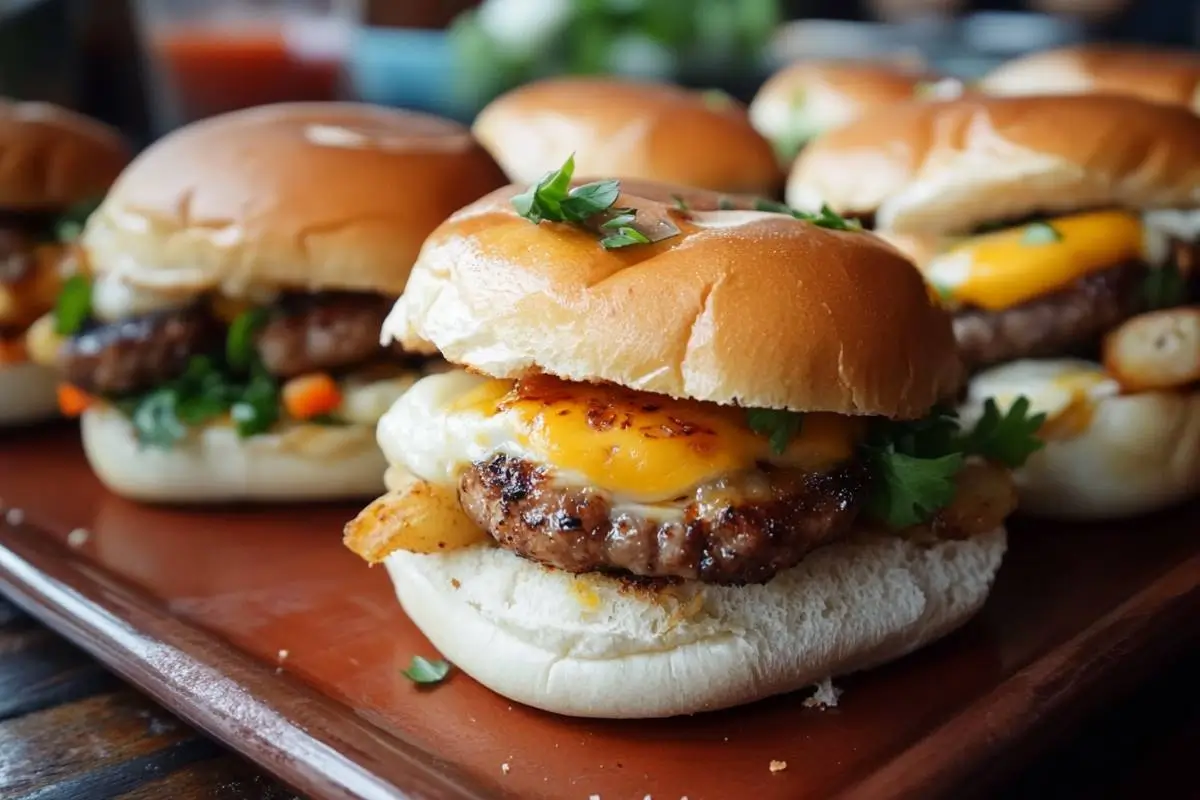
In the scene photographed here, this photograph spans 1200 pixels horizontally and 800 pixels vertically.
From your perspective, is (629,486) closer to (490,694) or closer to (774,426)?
(774,426)

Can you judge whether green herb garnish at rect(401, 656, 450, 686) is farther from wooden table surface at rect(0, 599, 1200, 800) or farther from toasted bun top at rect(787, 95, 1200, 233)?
toasted bun top at rect(787, 95, 1200, 233)

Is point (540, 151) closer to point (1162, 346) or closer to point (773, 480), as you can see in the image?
point (1162, 346)

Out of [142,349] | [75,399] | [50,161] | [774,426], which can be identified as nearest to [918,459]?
[774,426]

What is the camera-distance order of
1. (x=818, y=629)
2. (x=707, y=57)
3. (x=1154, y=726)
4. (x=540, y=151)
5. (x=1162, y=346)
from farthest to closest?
1. (x=707, y=57)
2. (x=540, y=151)
3. (x=1162, y=346)
4. (x=1154, y=726)
5. (x=818, y=629)

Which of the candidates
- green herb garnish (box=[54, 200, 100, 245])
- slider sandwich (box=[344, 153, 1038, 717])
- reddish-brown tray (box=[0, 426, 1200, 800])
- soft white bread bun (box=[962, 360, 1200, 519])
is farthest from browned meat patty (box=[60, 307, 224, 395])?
soft white bread bun (box=[962, 360, 1200, 519])

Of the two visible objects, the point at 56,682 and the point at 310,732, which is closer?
the point at 310,732

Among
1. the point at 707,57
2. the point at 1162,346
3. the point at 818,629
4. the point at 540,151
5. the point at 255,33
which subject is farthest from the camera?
the point at 707,57

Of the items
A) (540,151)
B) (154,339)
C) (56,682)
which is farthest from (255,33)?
(56,682)
